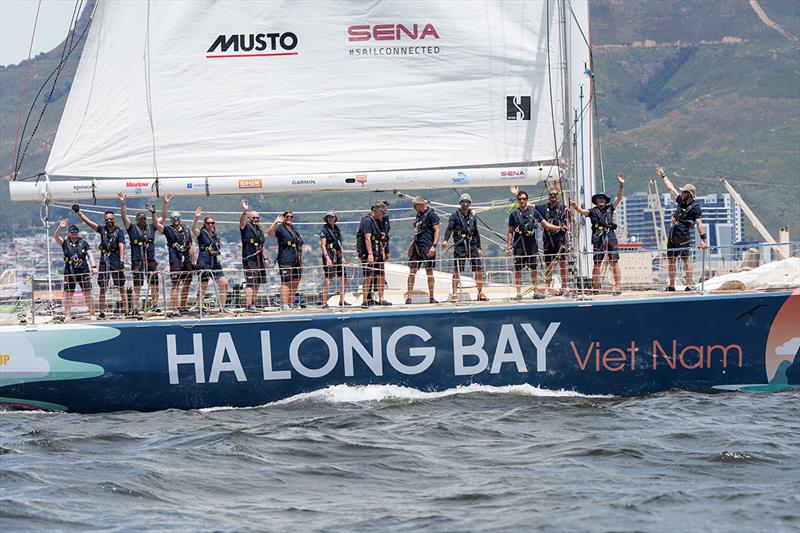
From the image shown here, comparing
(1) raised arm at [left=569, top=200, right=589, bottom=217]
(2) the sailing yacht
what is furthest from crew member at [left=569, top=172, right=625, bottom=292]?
(2) the sailing yacht

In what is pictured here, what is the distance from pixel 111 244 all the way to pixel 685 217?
709cm

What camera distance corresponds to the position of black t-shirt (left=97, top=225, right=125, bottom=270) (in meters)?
16.5

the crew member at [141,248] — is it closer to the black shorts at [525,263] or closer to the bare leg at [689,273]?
the black shorts at [525,263]

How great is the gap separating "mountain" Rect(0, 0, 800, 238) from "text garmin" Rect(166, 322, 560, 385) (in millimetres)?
65874

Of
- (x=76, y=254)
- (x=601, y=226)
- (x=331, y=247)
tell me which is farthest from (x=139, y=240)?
(x=601, y=226)

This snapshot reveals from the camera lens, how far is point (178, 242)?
1647cm

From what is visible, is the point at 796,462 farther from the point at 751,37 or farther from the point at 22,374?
the point at 751,37

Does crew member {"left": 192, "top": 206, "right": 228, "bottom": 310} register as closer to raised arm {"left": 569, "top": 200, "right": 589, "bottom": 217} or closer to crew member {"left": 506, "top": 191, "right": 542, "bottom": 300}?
crew member {"left": 506, "top": 191, "right": 542, "bottom": 300}

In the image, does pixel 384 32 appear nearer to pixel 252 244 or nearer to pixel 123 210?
pixel 252 244

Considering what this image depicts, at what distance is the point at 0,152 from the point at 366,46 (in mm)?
120357

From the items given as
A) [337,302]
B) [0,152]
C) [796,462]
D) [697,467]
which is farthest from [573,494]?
[0,152]

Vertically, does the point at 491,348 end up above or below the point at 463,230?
below

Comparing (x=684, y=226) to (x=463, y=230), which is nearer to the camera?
(x=684, y=226)

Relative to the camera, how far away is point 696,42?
557 feet
